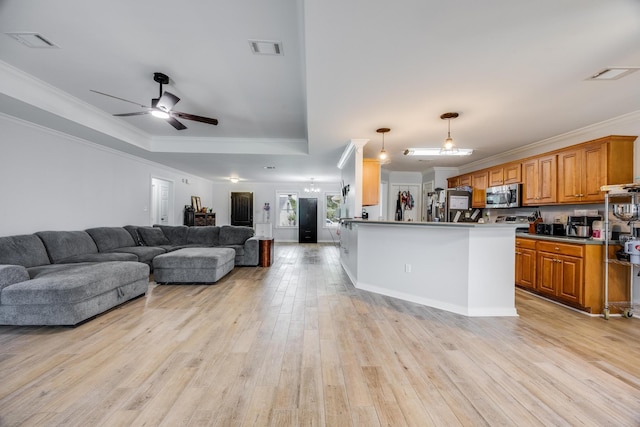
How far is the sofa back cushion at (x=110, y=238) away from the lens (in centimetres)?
463

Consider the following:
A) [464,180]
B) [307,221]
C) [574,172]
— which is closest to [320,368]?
[574,172]

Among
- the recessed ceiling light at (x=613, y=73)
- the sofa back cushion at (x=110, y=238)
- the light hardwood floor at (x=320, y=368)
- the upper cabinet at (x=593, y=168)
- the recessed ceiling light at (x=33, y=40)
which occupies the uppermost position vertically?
the recessed ceiling light at (x=33, y=40)

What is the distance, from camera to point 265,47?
2.51 m

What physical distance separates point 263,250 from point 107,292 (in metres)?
3.03

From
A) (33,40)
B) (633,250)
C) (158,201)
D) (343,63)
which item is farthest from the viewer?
(158,201)

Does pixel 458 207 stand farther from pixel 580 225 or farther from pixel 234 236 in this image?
pixel 234 236

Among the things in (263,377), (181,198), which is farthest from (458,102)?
(181,198)

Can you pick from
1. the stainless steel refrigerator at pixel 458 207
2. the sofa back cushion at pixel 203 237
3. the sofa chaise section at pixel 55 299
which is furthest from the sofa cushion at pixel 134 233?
the stainless steel refrigerator at pixel 458 207

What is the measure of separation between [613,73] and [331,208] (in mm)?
8528

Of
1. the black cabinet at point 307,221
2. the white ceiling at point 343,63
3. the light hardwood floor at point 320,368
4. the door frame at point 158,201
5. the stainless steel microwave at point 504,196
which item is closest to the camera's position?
the light hardwood floor at point 320,368

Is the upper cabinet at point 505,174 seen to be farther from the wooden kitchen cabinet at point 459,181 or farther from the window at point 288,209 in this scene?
the window at point 288,209

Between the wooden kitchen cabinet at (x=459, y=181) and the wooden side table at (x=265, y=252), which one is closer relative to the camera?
the wooden side table at (x=265, y=252)

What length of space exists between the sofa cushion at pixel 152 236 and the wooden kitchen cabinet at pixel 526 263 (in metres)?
6.83

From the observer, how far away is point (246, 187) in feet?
34.2
